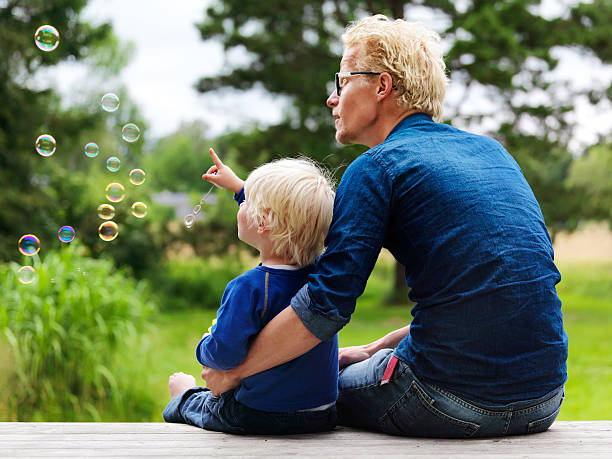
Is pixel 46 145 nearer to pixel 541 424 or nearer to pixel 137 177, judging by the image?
pixel 137 177

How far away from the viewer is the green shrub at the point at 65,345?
443cm

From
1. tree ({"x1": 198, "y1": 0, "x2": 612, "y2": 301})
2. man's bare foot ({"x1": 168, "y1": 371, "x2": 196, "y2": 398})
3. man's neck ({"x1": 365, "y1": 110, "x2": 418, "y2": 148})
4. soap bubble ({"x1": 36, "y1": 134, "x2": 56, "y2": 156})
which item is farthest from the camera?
tree ({"x1": 198, "y1": 0, "x2": 612, "y2": 301})

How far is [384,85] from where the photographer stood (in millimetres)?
1949

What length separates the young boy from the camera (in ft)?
5.76

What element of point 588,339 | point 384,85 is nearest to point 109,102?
point 384,85

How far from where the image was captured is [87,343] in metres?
4.53

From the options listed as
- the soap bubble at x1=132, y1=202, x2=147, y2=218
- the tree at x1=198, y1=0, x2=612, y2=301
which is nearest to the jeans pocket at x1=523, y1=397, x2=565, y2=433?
the soap bubble at x1=132, y1=202, x2=147, y2=218

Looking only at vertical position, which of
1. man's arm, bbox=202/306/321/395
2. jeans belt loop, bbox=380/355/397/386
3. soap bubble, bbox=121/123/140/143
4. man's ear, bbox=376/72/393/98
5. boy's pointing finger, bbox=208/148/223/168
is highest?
man's ear, bbox=376/72/393/98

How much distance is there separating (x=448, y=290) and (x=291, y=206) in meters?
0.43

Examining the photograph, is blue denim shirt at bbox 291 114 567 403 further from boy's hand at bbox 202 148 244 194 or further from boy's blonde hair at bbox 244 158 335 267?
boy's hand at bbox 202 148 244 194

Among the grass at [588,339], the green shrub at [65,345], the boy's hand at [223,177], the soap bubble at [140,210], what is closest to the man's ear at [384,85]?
the boy's hand at [223,177]

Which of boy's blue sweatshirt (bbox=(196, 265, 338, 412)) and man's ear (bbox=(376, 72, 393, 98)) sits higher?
man's ear (bbox=(376, 72, 393, 98))

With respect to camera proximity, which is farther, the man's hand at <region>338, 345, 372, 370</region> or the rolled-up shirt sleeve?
the man's hand at <region>338, 345, 372, 370</region>

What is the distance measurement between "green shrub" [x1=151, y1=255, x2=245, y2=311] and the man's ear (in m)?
11.8
